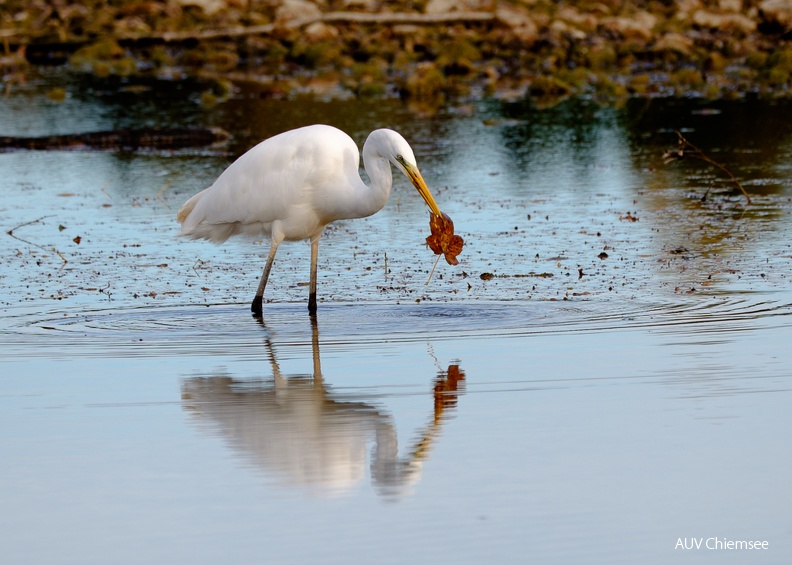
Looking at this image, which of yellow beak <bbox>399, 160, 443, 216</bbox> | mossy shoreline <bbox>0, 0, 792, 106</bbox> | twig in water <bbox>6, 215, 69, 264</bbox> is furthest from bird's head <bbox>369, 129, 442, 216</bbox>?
mossy shoreline <bbox>0, 0, 792, 106</bbox>

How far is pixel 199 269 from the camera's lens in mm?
10070

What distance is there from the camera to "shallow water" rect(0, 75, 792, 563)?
4.89 metres

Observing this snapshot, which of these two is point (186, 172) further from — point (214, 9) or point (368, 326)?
point (214, 9)

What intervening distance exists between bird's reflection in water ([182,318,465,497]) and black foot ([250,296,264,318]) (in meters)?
1.47

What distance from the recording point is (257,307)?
870 centimetres

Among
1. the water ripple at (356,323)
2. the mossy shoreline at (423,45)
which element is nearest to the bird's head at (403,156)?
the water ripple at (356,323)

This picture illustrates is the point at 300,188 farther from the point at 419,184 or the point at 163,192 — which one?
the point at 163,192

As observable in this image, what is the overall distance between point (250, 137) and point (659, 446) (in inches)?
451

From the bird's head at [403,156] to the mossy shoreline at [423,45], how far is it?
12.2 m

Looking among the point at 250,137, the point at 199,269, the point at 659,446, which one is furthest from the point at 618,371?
the point at 250,137

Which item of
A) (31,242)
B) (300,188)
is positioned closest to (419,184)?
(300,188)

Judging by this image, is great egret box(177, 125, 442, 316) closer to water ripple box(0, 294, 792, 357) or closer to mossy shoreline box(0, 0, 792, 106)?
water ripple box(0, 294, 792, 357)

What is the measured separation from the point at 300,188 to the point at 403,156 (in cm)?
100

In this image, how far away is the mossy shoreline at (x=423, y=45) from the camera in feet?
71.2
